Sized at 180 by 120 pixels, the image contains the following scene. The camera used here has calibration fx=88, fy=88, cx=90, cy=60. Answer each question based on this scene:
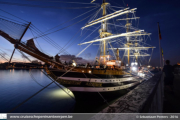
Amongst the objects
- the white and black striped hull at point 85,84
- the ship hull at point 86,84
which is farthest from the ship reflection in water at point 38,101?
the white and black striped hull at point 85,84

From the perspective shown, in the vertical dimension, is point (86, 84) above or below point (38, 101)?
above

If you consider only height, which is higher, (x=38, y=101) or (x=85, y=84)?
(x=85, y=84)

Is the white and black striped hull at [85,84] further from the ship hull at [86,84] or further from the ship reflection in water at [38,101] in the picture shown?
the ship reflection in water at [38,101]

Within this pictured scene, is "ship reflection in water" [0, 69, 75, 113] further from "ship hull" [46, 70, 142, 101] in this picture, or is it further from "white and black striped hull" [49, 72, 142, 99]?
"white and black striped hull" [49, 72, 142, 99]

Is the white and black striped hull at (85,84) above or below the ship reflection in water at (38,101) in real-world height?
above

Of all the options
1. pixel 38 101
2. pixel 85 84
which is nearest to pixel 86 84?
pixel 85 84

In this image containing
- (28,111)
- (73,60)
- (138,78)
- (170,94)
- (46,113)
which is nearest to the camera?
(170,94)

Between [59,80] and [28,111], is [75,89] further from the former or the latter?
[28,111]

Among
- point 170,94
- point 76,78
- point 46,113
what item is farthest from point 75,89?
point 170,94

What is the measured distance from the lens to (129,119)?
103 centimetres

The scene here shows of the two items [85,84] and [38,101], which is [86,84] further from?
[38,101]

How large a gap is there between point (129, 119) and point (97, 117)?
0.37 m

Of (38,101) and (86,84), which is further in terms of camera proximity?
(38,101)

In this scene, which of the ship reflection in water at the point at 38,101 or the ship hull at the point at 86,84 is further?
the ship reflection in water at the point at 38,101
